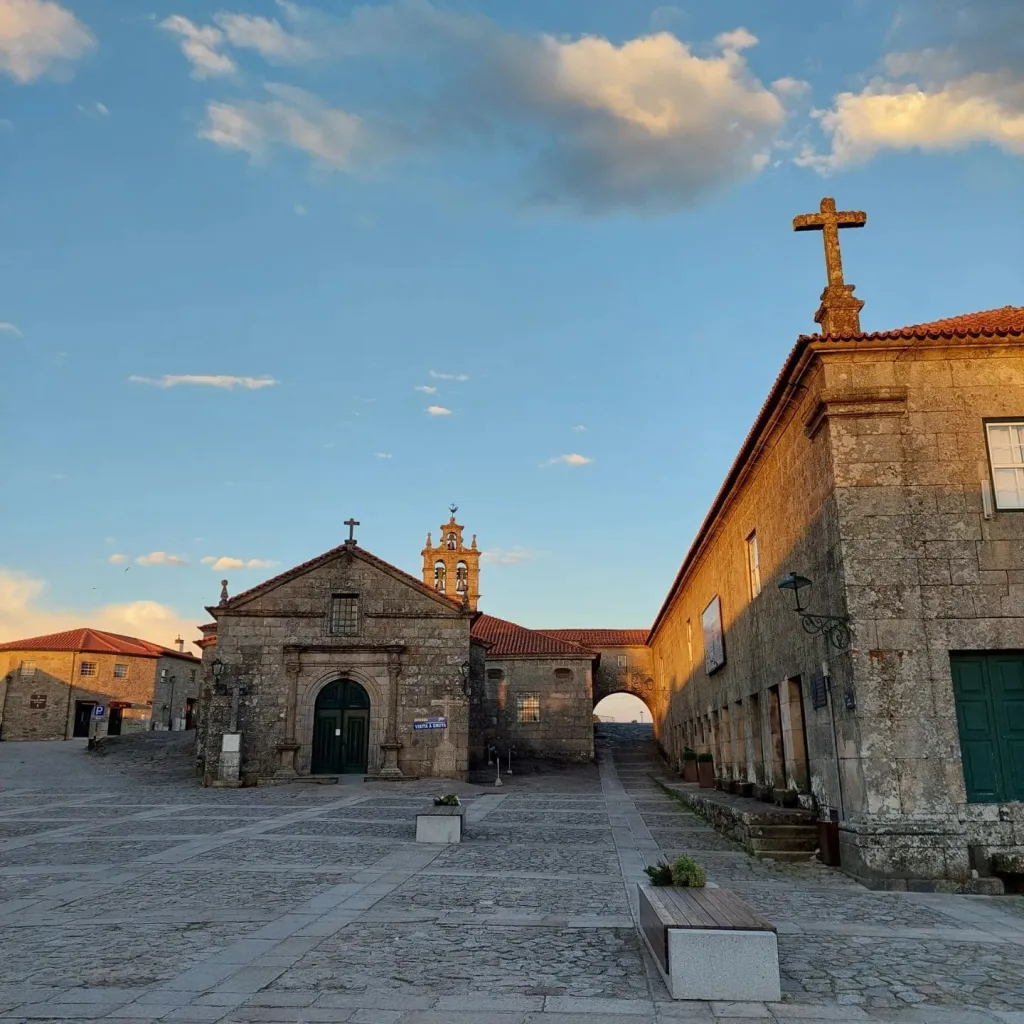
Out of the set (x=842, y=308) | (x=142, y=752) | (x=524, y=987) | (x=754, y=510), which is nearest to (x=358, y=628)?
(x=142, y=752)

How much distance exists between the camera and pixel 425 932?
7.42 meters

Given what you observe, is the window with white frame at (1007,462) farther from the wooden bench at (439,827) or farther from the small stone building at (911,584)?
the wooden bench at (439,827)

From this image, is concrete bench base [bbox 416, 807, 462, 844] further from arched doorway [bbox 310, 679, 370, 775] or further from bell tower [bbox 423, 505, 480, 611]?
bell tower [bbox 423, 505, 480, 611]

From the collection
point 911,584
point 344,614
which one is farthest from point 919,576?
point 344,614

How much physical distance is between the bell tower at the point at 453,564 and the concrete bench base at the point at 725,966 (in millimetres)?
37875

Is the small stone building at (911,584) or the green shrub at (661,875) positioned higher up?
the small stone building at (911,584)

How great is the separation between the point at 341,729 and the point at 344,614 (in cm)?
401

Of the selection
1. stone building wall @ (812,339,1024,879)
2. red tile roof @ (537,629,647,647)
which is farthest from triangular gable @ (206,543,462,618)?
red tile roof @ (537,629,647,647)

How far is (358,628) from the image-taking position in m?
29.6

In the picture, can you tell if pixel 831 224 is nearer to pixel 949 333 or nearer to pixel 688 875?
pixel 949 333

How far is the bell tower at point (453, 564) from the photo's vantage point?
44406 mm

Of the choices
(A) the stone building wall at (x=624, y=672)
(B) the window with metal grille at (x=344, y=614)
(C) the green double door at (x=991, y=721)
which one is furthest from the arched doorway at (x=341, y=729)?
(A) the stone building wall at (x=624, y=672)

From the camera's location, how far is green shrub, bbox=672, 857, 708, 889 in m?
6.86

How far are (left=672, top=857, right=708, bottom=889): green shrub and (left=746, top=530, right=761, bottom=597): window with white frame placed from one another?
10.1 meters
